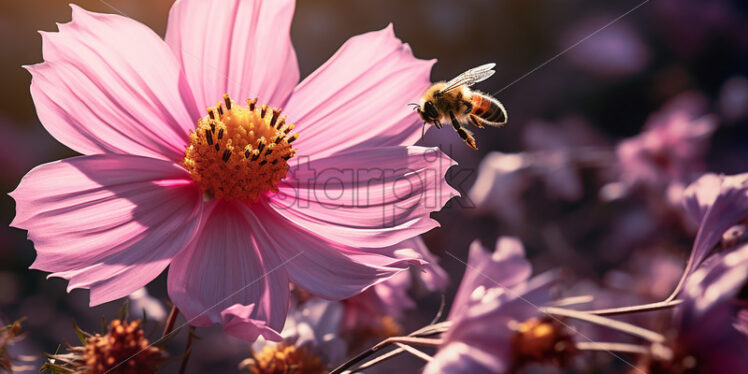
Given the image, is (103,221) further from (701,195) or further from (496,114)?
(496,114)

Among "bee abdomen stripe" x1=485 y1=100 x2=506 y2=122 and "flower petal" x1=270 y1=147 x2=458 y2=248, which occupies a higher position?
"flower petal" x1=270 y1=147 x2=458 y2=248

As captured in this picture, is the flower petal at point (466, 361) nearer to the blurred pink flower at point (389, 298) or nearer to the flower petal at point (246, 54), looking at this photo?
the blurred pink flower at point (389, 298)

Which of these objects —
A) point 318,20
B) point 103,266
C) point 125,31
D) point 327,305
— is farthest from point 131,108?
point 318,20

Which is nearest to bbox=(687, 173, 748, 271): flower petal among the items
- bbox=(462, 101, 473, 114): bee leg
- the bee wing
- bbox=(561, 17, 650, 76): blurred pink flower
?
the bee wing

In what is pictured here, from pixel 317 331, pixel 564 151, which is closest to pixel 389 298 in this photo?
pixel 317 331

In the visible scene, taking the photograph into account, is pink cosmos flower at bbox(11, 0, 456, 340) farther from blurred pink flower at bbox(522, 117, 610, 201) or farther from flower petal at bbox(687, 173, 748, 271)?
blurred pink flower at bbox(522, 117, 610, 201)

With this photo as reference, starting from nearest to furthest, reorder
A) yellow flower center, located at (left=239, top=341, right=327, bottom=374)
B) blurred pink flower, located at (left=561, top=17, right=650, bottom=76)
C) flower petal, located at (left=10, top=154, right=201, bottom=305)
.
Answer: flower petal, located at (left=10, top=154, right=201, bottom=305) → yellow flower center, located at (left=239, top=341, right=327, bottom=374) → blurred pink flower, located at (left=561, top=17, right=650, bottom=76)

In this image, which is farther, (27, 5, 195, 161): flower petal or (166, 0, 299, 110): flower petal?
(166, 0, 299, 110): flower petal

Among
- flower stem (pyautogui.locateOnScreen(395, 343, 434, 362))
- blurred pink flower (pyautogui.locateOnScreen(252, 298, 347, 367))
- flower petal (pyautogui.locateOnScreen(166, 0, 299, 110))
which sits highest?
flower petal (pyautogui.locateOnScreen(166, 0, 299, 110))
